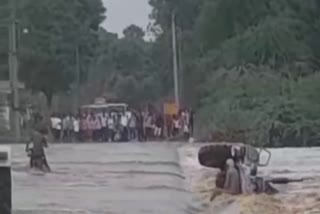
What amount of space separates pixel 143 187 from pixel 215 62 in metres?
32.5

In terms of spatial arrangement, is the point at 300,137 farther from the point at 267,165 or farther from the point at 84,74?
the point at 84,74

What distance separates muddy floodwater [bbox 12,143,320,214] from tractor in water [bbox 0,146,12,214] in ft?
19.3

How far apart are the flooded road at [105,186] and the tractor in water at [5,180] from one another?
5.95 meters

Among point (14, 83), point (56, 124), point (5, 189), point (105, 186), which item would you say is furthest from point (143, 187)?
point (14, 83)

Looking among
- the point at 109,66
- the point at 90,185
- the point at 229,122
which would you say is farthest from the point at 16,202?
the point at 109,66

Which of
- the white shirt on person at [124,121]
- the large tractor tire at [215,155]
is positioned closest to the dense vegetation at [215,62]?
the white shirt on person at [124,121]

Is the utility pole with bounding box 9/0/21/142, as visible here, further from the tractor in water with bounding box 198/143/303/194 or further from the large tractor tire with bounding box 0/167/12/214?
the large tractor tire with bounding box 0/167/12/214

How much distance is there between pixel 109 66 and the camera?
313 ft

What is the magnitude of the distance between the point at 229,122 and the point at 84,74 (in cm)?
4668

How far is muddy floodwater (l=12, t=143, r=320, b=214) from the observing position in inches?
701

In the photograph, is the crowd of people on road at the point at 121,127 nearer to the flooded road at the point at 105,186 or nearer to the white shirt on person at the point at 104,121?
the white shirt on person at the point at 104,121

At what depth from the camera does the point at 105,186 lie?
23141 mm

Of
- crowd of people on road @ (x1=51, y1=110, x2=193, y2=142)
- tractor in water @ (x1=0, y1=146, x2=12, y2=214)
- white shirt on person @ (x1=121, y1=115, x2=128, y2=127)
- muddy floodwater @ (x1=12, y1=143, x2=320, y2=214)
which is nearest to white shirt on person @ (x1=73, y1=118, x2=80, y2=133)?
crowd of people on road @ (x1=51, y1=110, x2=193, y2=142)

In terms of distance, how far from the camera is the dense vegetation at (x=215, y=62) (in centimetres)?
4194
